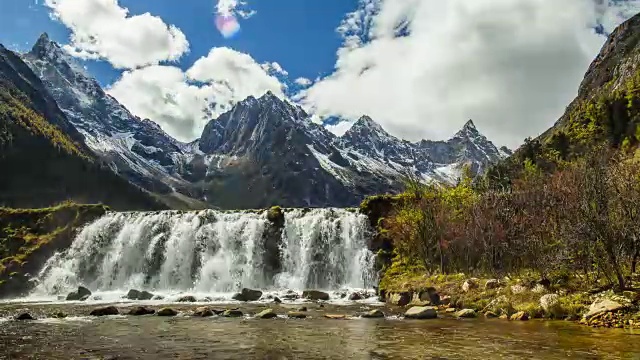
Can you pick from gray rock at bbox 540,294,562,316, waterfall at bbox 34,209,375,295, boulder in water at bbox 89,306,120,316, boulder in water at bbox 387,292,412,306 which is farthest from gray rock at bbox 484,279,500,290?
boulder in water at bbox 89,306,120,316

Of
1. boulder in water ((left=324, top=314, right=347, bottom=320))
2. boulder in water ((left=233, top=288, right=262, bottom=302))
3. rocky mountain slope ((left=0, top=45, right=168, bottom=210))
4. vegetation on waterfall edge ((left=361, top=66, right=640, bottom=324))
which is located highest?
rocky mountain slope ((left=0, top=45, right=168, bottom=210))

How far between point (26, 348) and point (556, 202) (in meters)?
32.7

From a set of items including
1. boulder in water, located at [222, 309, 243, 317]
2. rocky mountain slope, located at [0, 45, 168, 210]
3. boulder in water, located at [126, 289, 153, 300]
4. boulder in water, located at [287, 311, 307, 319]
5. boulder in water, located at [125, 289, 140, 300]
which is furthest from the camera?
rocky mountain slope, located at [0, 45, 168, 210]

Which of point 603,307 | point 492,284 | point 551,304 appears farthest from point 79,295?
point 603,307

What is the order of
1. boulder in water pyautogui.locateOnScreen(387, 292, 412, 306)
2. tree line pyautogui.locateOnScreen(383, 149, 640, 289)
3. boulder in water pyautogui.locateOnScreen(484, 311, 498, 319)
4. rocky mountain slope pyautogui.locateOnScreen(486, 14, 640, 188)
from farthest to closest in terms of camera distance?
rocky mountain slope pyautogui.locateOnScreen(486, 14, 640, 188) < boulder in water pyautogui.locateOnScreen(387, 292, 412, 306) < boulder in water pyautogui.locateOnScreen(484, 311, 498, 319) < tree line pyautogui.locateOnScreen(383, 149, 640, 289)

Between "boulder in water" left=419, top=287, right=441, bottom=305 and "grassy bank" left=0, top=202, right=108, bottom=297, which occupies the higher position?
"grassy bank" left=0, top=202, right=108, bottom=297

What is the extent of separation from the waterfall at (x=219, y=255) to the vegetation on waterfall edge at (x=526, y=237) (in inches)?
171

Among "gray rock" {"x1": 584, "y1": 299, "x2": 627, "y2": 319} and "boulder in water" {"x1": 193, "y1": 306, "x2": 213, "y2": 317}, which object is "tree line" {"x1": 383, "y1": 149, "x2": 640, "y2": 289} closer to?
"gray rock" {"x1": 584, "y1": 299, "x2": 627, "y2": 319}

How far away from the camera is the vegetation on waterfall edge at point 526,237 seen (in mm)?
24703

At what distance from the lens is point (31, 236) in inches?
2707

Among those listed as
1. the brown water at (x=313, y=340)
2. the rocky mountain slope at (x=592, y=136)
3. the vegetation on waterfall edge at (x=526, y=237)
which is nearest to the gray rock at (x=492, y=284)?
the vegetation on waterfall edge at (x=526, y=237)

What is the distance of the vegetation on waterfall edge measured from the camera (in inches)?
973

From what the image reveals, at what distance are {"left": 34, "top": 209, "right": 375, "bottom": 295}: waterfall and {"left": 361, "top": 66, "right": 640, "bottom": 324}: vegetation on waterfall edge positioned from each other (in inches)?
171

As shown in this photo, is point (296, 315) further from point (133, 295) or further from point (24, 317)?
point (133, 295)
